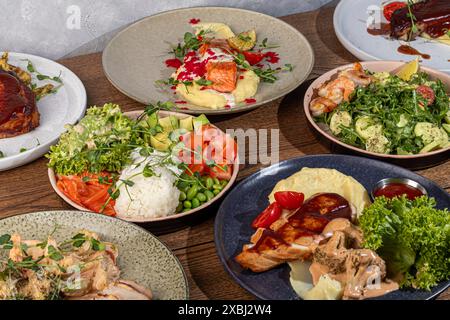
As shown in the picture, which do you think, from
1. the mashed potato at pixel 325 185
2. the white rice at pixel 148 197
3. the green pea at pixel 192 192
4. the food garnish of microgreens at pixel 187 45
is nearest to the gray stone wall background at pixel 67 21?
the food garnish of microgreens at pixel 187 45

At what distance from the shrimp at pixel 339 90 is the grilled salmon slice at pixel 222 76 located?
0.39m

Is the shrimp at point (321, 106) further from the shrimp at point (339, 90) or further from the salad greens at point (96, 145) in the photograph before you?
the salad greens at point (96, 145)

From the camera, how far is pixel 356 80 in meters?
2.83

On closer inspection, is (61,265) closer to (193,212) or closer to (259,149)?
(193,212)

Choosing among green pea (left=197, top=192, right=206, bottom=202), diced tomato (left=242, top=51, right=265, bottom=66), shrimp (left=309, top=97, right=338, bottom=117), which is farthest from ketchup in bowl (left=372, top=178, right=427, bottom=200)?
diced tomato (left=242, top=51, right=265, bottom=66)

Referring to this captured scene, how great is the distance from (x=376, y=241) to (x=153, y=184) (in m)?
0.78

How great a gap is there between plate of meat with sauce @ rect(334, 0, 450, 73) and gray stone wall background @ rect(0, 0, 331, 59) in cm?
73

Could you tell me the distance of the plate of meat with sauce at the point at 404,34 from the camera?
3168 mm

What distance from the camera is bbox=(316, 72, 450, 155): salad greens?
2.58 m

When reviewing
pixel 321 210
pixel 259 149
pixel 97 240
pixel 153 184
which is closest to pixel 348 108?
pixel 259 149

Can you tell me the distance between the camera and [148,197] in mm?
2275

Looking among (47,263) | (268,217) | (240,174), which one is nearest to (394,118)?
(240,174)

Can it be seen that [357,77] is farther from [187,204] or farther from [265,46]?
[187,204]

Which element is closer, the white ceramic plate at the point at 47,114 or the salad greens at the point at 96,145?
the salad greens at the point at 96,145
